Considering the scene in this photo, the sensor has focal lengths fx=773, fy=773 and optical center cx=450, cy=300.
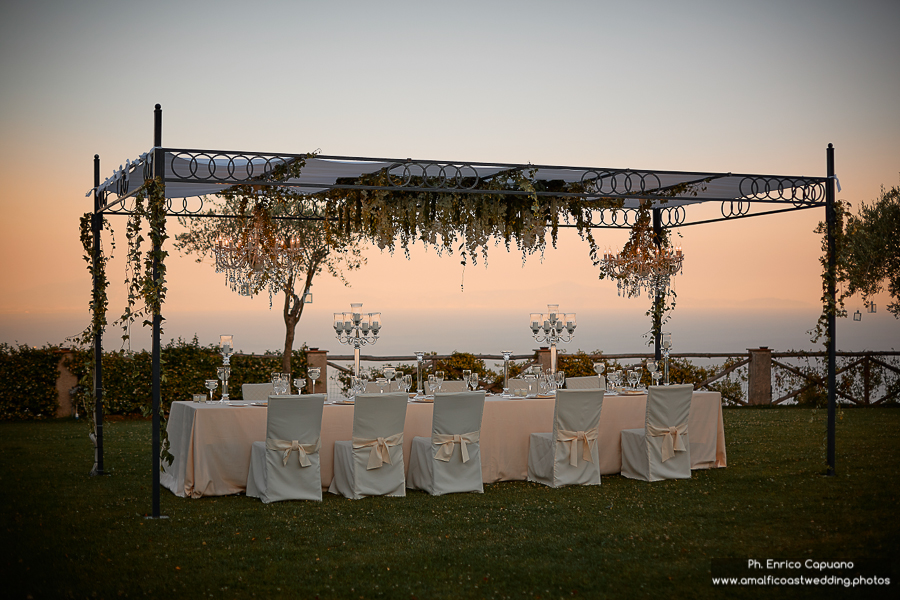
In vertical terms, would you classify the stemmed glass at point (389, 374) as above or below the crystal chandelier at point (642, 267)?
below

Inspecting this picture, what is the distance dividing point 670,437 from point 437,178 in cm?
347

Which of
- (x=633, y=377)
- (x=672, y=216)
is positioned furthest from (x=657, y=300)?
(x=633, y=377)

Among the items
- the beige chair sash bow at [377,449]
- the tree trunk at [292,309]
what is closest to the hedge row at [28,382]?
the tree trunk at [292,309]

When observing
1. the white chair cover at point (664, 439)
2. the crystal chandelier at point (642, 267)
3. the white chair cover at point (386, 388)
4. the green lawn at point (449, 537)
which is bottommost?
Answer: the green lawn at point (449, 537)

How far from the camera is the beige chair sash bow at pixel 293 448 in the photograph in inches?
250

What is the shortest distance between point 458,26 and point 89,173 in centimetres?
644

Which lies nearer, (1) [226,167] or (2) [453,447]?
(2) [453,447]

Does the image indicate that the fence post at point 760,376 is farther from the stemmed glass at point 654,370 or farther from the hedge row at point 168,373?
the hedge row at point 168,373

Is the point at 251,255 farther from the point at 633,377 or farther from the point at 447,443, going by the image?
the point at 633,377

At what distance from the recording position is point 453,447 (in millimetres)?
6793

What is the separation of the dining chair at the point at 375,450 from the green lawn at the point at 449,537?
15cm

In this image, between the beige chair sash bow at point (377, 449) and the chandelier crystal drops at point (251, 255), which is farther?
the chandelier crystal drops at point (251, 255)

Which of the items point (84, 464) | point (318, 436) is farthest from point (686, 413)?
point (84, 464)

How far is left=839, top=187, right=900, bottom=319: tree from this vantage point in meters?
15.1
